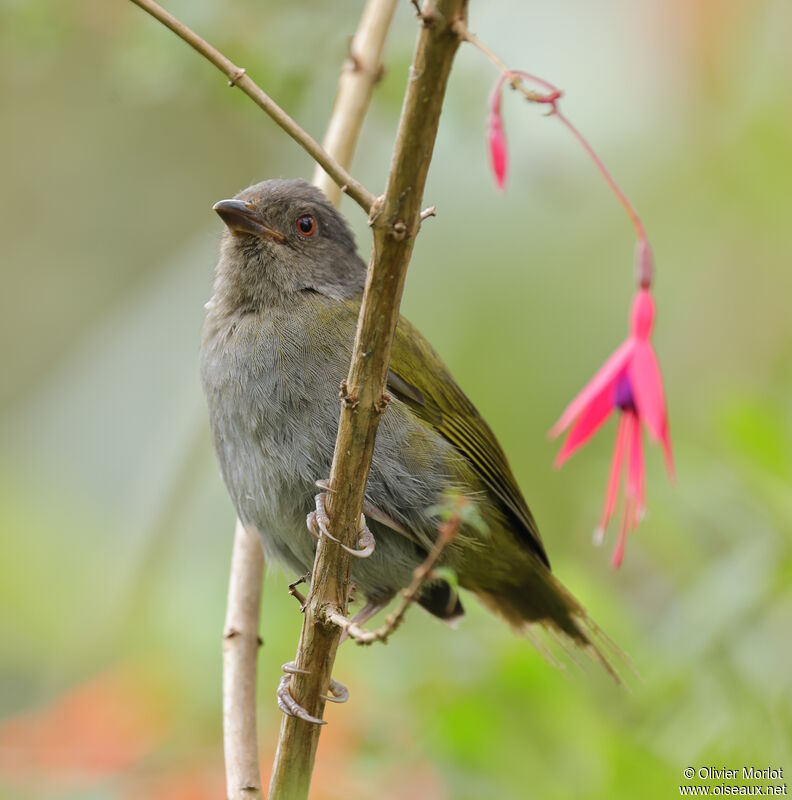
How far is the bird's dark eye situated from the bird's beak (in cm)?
7

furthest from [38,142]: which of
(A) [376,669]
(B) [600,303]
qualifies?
(A) [376,669]

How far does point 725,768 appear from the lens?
9.16 feet

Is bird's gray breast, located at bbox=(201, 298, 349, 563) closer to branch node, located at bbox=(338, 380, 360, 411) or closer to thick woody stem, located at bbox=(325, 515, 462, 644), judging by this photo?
branch node, located at bbox=(338, 380, 360, 411)

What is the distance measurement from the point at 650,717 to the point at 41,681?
8.86 feet

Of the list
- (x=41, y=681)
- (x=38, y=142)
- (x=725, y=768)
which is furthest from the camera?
(x=38, y=142)

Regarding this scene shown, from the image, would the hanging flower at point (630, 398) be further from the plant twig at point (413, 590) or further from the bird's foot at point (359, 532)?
the plant twig at point (413, 590)

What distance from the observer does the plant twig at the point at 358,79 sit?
3.78 meters

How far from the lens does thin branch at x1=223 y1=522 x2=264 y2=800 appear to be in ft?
9.68

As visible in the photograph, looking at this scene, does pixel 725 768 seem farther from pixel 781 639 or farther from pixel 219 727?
pixel 219 727

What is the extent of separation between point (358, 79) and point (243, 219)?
0.60m

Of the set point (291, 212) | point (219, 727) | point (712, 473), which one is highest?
point (291, 212)

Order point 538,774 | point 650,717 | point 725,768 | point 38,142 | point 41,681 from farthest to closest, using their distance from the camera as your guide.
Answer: point 38,142
point 41,681
point 650,717
point 538,774
point 725,768

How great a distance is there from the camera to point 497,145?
257cm

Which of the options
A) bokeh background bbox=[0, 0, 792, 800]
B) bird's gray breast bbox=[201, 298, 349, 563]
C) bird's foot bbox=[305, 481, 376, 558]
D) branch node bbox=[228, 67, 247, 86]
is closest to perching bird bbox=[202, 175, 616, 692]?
bird's gray breast bbox=[201, 298, 349, 563]
